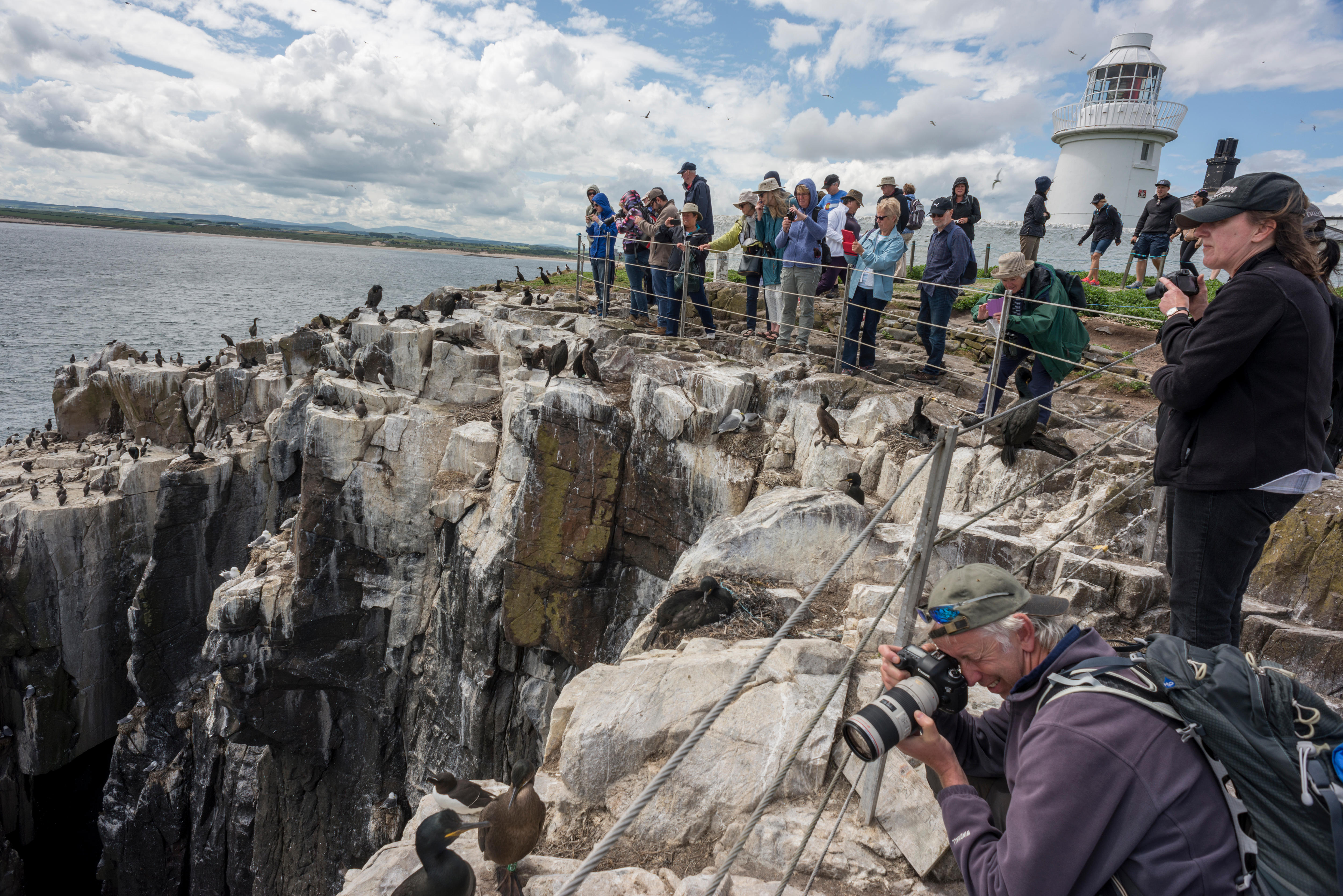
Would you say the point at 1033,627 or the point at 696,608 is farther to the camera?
the point at 696,608

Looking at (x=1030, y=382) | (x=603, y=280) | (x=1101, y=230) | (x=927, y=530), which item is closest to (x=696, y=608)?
(x=927, y=530)

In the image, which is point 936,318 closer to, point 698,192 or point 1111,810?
point 698,192

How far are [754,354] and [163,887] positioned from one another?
16754 millimetres

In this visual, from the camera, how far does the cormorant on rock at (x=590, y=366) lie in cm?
1022

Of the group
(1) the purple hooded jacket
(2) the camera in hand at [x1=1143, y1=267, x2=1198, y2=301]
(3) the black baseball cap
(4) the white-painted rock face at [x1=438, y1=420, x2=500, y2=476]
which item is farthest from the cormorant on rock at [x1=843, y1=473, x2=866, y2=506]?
(4) the white-painted rock face at [x1=438, y1=420, x2=500, y2=476]

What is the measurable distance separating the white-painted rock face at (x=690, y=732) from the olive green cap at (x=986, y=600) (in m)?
1.99

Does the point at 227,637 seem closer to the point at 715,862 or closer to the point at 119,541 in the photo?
the point at 119,541

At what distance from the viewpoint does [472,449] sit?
11633 mm

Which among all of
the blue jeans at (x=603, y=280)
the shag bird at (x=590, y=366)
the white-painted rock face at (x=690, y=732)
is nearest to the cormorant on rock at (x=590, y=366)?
the shag bird at (x=590, y=366)

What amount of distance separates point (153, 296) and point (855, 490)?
77.8 meters

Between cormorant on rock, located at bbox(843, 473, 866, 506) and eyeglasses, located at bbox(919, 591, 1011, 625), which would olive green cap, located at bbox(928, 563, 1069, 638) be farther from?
cormorant on rock, located at bbox(843, 473, 866, 506)

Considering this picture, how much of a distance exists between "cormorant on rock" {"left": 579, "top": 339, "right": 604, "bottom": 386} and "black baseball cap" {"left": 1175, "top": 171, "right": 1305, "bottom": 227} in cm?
817

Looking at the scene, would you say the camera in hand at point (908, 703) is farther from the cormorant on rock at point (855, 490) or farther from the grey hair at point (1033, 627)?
the cormorant on rock at point (855, 490)

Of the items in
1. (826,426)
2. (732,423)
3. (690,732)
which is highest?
(826,426)
